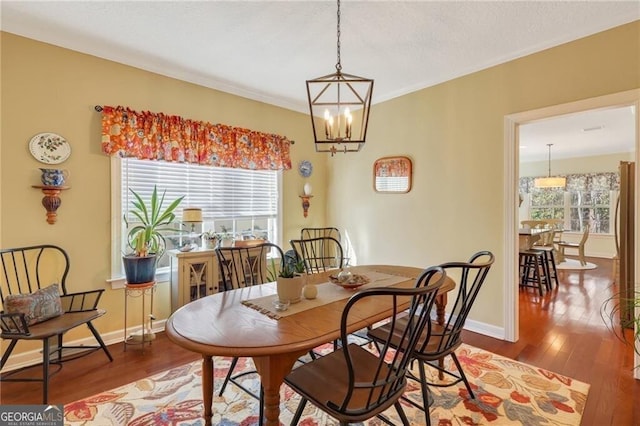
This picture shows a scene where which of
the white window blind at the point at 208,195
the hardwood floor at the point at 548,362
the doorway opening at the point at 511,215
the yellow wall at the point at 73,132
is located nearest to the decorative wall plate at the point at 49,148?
the yellow wall at the point at 73,132

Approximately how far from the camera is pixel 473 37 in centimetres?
263

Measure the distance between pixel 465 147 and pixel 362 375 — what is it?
2671mm

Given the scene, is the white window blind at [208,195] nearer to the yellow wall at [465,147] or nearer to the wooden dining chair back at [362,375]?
the yellow wall at [465,147]

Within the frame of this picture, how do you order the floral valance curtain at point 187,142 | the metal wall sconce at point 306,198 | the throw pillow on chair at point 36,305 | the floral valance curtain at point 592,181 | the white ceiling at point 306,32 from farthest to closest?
the floral valance curtain at point 592,181
the metal wall sconce at point 306,198
the floral valance curtain at point 187,142
the white ceiling at point 306,32
the throw pillow on chair at point 36,305

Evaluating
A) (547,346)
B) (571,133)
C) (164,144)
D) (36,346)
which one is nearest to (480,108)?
(547,346)

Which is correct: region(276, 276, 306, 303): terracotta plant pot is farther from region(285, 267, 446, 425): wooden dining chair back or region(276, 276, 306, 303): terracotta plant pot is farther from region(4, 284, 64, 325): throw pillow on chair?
region(4, 284, 64, 325): throw pillow on chair

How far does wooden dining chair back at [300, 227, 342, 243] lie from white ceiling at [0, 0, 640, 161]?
6.86ft

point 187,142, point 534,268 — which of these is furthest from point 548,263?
point 187,142

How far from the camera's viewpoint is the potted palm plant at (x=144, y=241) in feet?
9.02

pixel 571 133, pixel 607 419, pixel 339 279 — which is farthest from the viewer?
pixel 571 133

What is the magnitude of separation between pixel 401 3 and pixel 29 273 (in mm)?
3564

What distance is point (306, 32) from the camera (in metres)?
2.54

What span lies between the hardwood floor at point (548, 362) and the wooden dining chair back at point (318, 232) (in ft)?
7.01

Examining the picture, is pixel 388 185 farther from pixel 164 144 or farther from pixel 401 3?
pixel 164 144
